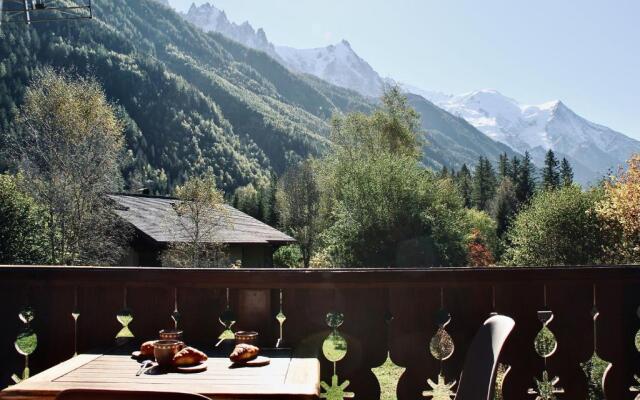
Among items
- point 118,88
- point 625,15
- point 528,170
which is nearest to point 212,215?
point 625,15

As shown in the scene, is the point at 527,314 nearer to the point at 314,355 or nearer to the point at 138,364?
the point at 314,355

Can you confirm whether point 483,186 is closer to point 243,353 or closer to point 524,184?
point 524,184

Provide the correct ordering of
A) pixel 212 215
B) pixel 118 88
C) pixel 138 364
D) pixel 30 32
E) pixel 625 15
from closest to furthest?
pixel 138 364 → pixel 212 215 → pixel 625 15 → pixel 30 32 → pixel 118 88

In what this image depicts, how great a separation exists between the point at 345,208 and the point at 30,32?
5801cm

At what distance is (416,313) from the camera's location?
242cm

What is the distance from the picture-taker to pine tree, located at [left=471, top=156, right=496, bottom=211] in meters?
63.6

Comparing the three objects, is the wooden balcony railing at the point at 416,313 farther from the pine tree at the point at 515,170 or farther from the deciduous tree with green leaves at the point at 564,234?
the pine tree at the point at 515,170

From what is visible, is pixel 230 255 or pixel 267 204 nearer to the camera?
pixel 230 255

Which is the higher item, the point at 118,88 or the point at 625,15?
the point at 118,88

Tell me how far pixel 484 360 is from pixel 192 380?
3.10 ft

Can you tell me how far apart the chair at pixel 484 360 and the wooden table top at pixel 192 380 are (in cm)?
48

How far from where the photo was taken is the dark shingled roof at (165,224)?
76.1ft

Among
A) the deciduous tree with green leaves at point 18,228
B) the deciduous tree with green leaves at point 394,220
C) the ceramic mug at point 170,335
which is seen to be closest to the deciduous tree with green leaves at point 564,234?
the deciduous tree with green leaves at point 394,220

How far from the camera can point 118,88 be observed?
274 feet
